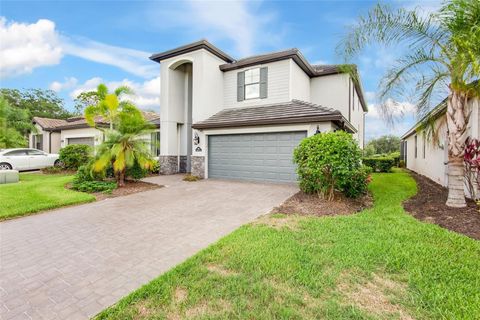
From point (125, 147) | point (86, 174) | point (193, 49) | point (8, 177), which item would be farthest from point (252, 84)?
point (8, 177)

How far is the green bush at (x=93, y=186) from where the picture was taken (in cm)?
903

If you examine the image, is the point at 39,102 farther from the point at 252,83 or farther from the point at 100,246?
the point at 100,246

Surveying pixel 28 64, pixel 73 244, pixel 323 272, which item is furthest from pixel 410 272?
pixel 28 64

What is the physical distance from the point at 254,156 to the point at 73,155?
11799 mm

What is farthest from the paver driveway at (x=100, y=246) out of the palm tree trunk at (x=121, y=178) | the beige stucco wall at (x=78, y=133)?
the beige stucco wall at (x=78, y=133)

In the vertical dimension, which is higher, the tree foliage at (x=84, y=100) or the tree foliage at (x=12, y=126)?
the tree foliage at (x=84, y=100)

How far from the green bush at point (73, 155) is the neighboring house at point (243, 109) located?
556 centimetres

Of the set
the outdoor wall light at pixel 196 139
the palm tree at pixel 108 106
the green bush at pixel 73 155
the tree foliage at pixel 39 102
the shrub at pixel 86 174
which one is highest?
the tree foliage at pixel 39 102

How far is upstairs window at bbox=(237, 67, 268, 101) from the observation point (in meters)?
12.9

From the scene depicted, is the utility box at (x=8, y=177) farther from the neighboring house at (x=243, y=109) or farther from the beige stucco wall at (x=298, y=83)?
the beige stucco wall at (x=298, y=83)

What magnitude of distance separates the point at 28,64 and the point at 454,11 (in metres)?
24.9

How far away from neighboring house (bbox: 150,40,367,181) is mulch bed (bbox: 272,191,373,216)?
3.10 metres

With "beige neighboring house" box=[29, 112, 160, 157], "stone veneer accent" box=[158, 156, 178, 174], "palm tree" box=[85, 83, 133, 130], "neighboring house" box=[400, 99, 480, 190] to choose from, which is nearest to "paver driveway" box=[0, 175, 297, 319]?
"neighboring house" box=[400, 99, 480, 190]

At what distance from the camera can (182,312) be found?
253 centimetres
